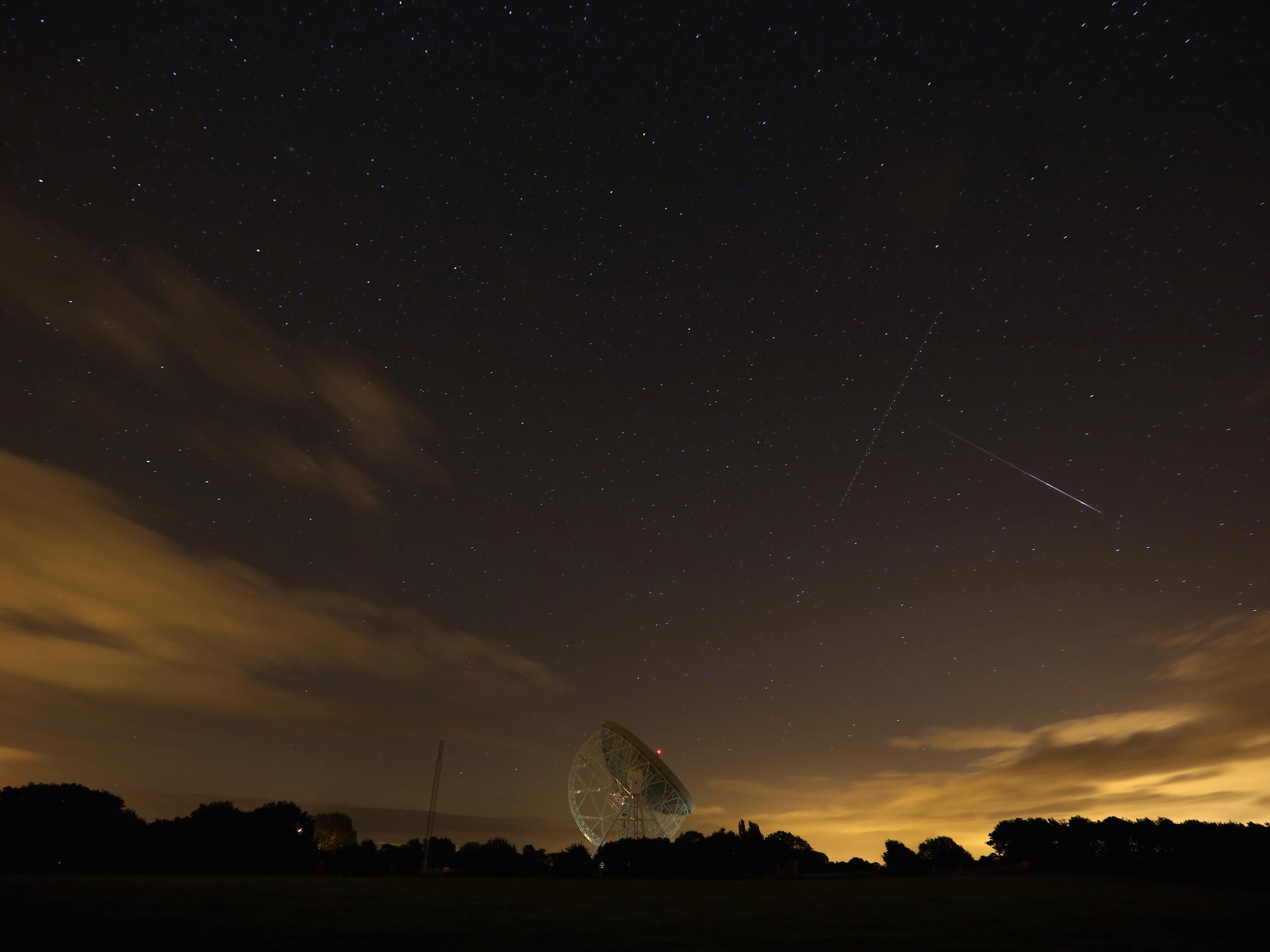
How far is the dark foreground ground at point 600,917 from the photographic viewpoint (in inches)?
439

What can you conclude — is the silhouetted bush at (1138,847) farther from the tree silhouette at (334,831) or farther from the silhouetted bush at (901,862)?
the tree silhouette at (334,831)

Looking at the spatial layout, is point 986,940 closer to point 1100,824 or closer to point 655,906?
point 655,906

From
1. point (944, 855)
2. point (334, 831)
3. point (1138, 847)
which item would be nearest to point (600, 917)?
point (1138, 847)

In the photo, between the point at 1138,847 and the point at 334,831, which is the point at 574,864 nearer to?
the point at 1138,847

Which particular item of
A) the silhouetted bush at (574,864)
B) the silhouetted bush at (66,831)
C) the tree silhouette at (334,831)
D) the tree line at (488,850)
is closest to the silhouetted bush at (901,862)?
the tree line at (488,850)

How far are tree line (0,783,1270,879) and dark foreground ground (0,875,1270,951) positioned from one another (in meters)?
10.9

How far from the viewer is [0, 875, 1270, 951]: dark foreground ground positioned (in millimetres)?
11148

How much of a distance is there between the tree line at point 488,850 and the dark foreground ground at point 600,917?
10.9 m

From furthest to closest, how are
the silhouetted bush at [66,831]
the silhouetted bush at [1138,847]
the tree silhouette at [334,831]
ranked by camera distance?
the tree silhouette at [334,831]
the silhouetted bush at [66,831]
the silhouetted bush at [1138,847]

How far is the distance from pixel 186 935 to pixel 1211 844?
44.5 m

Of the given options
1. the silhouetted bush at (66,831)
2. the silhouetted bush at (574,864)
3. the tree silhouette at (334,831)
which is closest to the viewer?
the silhouetted bush at (66,831)

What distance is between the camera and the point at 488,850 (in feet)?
142

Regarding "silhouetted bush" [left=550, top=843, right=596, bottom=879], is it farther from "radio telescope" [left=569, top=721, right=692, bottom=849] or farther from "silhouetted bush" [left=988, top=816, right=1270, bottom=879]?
"silhouetted bush" [left=988, top=816, right=1270, bottom=879]

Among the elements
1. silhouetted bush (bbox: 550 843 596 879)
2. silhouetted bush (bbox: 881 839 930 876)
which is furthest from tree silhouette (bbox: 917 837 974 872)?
silhouetted bush (bbox: 550 843 596 879)
